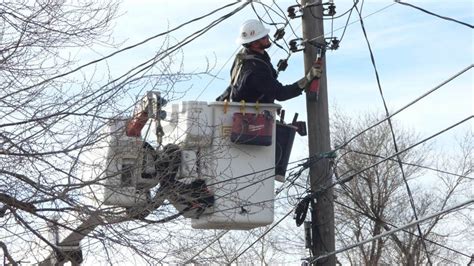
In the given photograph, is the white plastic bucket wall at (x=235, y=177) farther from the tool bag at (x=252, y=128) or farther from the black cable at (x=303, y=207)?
the black cable at (x=303, y=207)

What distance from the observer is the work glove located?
980cm

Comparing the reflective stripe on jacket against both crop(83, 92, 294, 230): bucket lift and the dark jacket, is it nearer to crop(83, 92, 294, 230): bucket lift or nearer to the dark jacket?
the dark jacket

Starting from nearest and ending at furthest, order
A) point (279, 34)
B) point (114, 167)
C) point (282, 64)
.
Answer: point (114, 167) < point (282, 64) < point (279, 34)

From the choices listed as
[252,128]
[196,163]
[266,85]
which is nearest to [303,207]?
[252,128]

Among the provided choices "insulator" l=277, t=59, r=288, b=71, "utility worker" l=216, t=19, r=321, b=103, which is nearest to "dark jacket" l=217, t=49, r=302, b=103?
"utility worker" l=216, t=19, r=321, b=103

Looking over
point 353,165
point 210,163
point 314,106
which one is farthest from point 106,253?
point 353,165

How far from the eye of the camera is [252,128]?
932cm

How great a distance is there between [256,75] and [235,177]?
94 cm

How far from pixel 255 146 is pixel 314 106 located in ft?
3.12

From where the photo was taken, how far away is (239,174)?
938 cm

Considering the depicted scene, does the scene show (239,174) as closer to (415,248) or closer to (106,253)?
(106,253)

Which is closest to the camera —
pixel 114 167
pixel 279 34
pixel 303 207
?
pixel 114 167

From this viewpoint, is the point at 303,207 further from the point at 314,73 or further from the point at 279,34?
the point at 279,34

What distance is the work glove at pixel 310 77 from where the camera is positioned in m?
9.80
